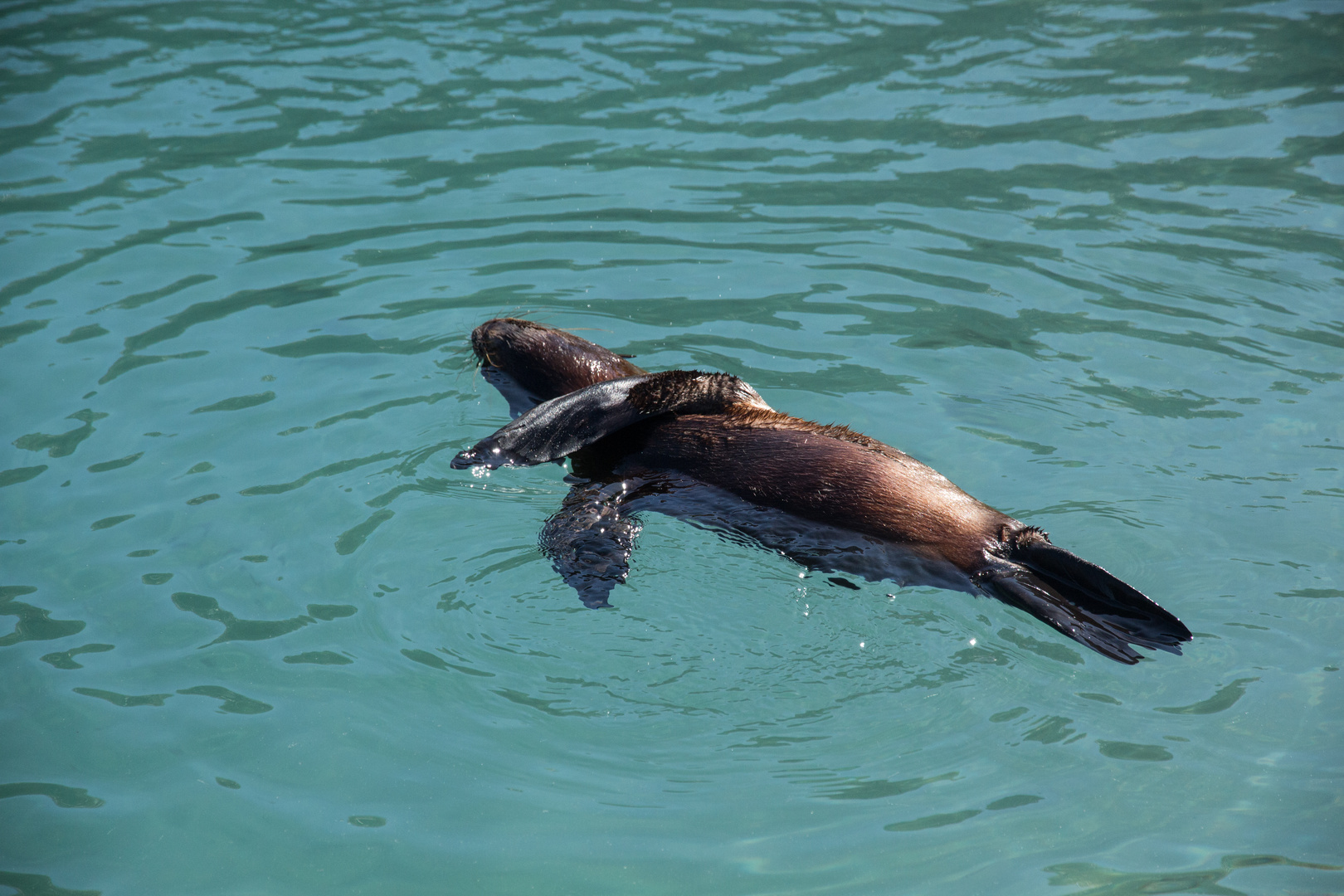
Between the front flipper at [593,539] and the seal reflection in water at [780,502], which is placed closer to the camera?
the seal reflection in water at [780,502]

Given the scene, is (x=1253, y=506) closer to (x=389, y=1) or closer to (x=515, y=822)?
(x=515, y=822)

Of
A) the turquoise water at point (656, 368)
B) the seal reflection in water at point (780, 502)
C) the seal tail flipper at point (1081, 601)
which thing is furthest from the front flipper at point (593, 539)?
the seal tail flipper at point (1081, 601)

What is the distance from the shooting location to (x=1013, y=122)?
893 cm

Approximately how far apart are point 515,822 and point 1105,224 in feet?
20.1

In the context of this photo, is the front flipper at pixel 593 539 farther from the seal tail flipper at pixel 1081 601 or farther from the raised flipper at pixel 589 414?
the seal tail flipper at pixel 1081 601

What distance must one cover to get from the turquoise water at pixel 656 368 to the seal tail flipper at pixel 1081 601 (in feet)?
0.78

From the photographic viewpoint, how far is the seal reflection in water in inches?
156

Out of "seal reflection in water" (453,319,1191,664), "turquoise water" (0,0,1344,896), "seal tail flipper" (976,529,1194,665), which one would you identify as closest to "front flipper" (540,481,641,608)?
"seal reflection in water" (453,319,1191,664)

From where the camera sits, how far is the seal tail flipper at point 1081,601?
151 inches

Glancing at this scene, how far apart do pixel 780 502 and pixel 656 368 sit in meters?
1.95

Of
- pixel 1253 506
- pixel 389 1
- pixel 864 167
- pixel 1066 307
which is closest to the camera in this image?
pixel 1253 506

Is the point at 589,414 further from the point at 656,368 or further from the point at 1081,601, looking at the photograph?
the point at 1081,601

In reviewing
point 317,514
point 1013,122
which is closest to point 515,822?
point 317,514

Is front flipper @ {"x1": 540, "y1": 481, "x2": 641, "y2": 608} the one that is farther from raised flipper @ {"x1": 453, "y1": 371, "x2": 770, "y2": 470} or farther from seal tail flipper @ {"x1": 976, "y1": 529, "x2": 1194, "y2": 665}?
seal tail flipper @ {"x1": 976, "y1": 529, "x2": 1194, "y2": 665}
